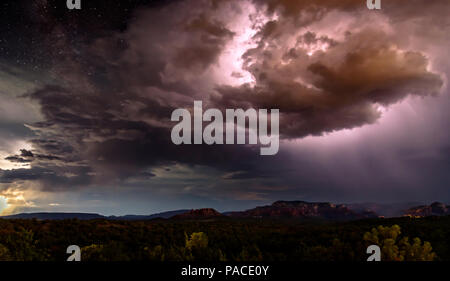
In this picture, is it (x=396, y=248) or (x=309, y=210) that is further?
(x=309, y=210)

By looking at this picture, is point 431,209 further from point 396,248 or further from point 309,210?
point 396,248

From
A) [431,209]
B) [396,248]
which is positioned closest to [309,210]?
[431,209]

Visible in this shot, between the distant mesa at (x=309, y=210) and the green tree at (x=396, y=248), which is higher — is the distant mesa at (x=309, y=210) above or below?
below

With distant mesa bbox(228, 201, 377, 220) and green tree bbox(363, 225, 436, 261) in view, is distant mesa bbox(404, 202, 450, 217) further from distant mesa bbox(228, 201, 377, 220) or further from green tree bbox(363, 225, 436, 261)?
green tree bbox(363, 225, 436, 261)

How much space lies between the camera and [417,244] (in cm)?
956

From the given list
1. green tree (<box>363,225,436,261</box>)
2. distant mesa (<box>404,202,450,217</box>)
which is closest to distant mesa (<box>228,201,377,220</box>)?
distant mesa (<box>404,202,450,217</box>)

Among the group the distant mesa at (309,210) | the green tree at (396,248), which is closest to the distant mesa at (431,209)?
the distant mesa at (309,210)

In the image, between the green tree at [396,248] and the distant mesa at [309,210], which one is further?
the distant mesa at [309,210]

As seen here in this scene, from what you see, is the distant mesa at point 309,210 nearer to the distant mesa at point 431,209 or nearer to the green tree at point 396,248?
the distant mesa at point 431,209

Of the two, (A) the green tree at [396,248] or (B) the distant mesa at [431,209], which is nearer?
(A) the green tree at [396,248]

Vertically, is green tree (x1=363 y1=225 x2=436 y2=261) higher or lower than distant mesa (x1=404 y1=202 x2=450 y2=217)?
higher
